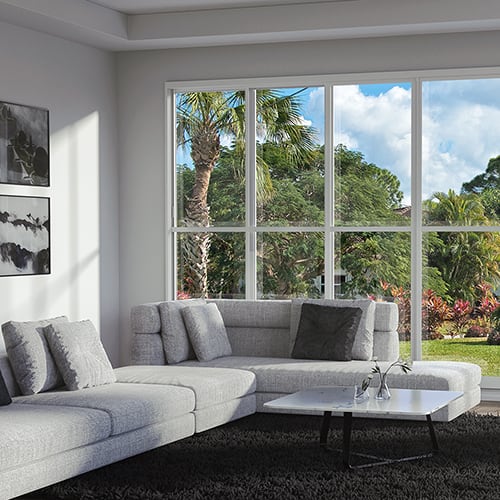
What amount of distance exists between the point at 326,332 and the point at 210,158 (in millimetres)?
2135

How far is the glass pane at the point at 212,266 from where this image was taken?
8.95m

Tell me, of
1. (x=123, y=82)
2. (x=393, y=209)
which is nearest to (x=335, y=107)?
(x=393, y=209)

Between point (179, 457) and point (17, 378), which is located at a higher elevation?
point (17, 378)

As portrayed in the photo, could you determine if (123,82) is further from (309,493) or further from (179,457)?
(309,493)

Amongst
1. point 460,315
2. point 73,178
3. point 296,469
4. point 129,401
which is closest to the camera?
point 296,469

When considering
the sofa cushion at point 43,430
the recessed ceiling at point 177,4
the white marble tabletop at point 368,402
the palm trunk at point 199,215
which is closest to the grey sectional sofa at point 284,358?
the white marble tabletop at point 368,402

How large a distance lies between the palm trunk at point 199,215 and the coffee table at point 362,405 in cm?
280

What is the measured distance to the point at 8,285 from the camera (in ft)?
24.9

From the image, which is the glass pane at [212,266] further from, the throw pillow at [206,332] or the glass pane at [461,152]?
the glass pane at [461,152]

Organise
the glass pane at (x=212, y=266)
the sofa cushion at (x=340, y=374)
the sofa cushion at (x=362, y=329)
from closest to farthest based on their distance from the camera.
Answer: the sofa cushion at (x=340, y=374) → the sofa cushion at (x=362, y=329) → the glass pane at (x=212, y=266)

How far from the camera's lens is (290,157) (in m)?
8.77

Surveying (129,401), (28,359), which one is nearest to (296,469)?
(129,401)

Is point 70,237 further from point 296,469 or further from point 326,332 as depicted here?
point 296,469

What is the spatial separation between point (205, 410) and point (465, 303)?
8.84 feet
